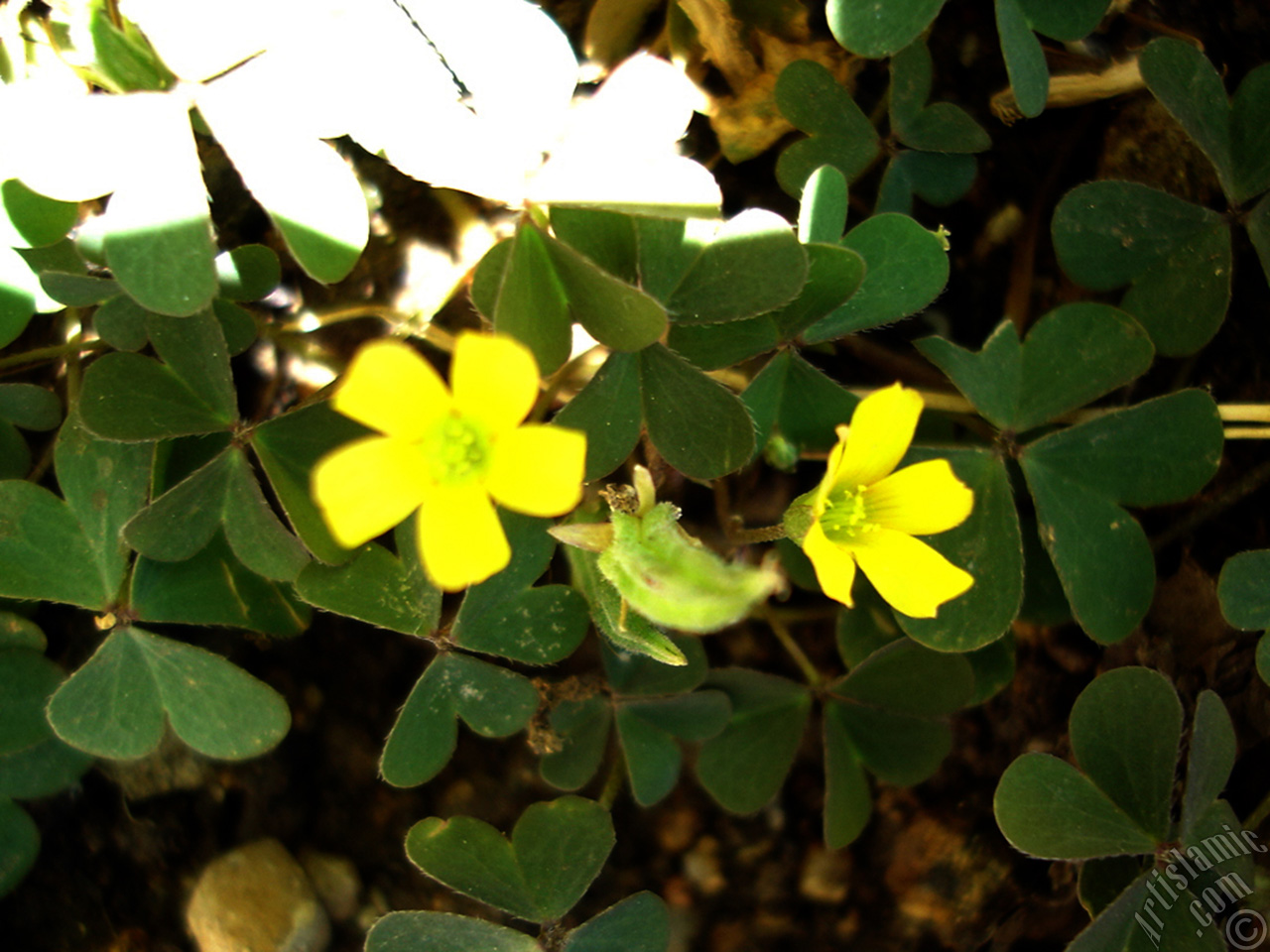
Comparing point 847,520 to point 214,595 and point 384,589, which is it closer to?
point 384,589

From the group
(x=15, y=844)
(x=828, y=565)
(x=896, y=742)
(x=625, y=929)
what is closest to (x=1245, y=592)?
(x=896, y=742)

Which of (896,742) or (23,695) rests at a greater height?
(23,695)

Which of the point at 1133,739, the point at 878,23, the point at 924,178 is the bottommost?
the point at 1133,739

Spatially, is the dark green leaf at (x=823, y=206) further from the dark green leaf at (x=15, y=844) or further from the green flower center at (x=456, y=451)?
the dark green leaf at (x=15, y=844)

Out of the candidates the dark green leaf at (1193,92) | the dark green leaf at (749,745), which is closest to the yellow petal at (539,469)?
the dark green leaf at (749,745)

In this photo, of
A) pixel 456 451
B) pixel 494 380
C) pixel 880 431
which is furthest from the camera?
pixel 880 431

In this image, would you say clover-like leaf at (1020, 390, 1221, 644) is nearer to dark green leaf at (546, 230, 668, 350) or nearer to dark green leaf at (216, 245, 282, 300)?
dark green leaf at (546, 230, 668, 350)

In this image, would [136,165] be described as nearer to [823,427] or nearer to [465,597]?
[465,597]
